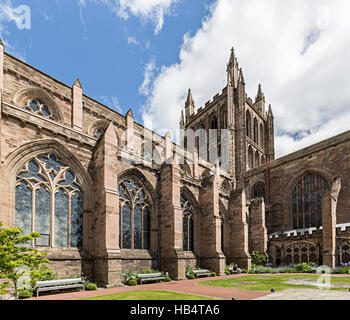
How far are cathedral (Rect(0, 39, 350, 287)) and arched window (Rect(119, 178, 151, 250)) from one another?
7 centimetres

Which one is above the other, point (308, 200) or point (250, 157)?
point (250, 157)

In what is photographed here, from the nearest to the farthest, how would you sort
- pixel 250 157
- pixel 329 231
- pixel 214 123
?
pixel 329 231 → pixel 250 157 → pixel 214 123

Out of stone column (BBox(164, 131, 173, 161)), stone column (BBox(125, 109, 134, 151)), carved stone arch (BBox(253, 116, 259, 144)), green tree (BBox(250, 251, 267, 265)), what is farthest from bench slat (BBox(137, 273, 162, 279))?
carved stone arch (BBox(253, 116, 259, 144))

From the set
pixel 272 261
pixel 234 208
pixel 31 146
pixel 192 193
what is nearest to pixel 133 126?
pixel 192 193

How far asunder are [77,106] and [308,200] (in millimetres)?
27191

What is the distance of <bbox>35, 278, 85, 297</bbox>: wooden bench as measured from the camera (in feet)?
40.8

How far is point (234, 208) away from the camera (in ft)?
95.2

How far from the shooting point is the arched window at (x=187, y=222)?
78.8 ft

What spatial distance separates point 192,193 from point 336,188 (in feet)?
48.4

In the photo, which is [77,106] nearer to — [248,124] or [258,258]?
[258,258]

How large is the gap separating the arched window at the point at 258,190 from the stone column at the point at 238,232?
10.5m

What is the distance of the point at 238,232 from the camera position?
2786cm

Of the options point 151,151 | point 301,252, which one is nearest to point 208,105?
point 151,151

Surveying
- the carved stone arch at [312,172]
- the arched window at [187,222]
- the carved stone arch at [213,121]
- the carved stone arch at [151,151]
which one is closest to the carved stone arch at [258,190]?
the carved stone arch at [312,172]
